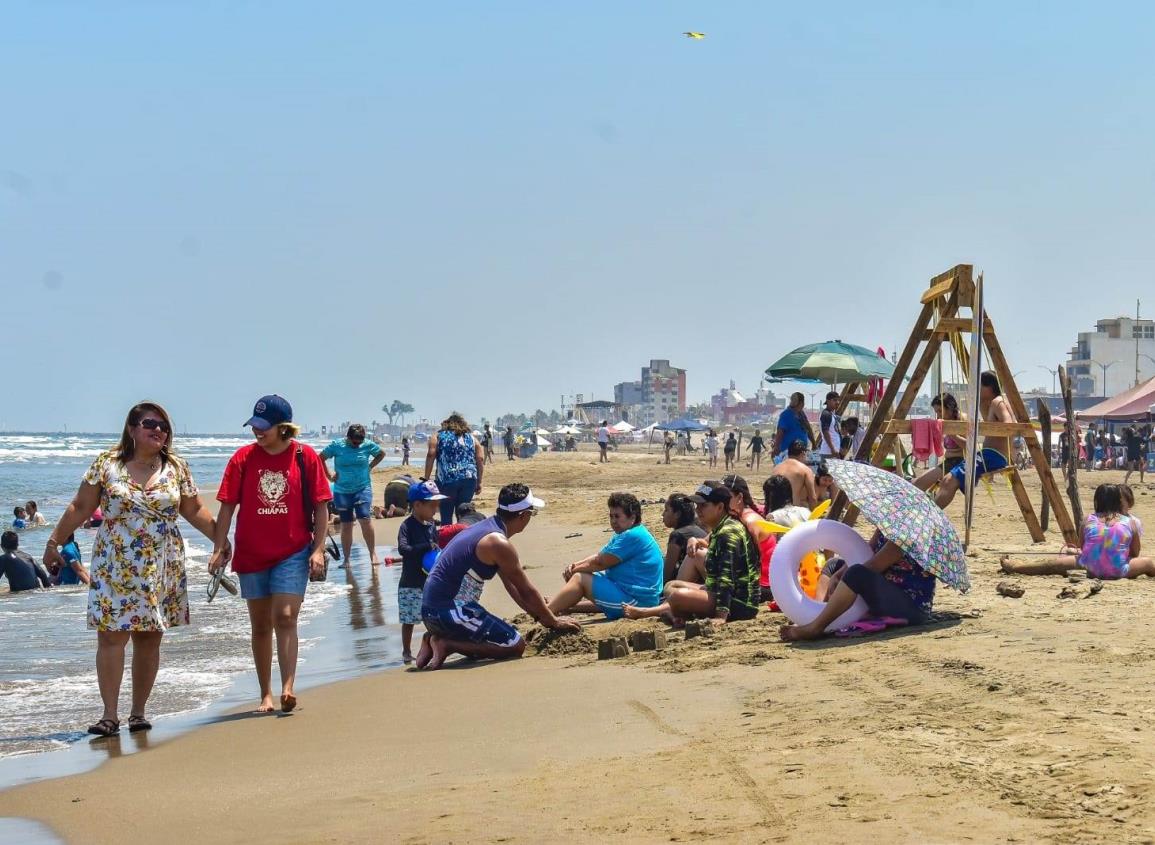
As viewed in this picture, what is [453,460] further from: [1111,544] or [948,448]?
[1111,544]

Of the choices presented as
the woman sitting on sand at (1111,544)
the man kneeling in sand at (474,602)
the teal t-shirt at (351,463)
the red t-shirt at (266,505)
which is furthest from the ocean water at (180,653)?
the woman sitting on sand at (1111,544)

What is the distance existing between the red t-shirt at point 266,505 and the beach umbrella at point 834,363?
1062cm

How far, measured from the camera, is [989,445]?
10602 mm

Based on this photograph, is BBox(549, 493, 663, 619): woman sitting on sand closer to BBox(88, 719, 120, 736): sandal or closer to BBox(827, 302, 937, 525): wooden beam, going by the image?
BBox(827, 302, 937, 525): wooden beam

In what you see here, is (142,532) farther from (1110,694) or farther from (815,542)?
(1110,694)

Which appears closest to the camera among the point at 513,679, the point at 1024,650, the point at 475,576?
the point at 1024,650

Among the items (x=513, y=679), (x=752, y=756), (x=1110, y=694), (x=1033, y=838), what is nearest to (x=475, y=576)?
(x=513, y=679)

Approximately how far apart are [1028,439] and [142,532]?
23.7 ft

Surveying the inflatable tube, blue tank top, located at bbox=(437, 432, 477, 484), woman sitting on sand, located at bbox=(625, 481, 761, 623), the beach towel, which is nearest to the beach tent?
the beach towel

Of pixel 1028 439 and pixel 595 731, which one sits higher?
pixel 1028 439

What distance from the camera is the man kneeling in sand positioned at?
7.02 m

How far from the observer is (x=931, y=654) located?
19.1 feet

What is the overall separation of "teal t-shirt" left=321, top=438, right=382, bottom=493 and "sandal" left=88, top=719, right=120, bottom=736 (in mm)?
7379

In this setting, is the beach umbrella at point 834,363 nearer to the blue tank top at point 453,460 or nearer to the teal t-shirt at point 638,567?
the blue tank top at point 453,460
